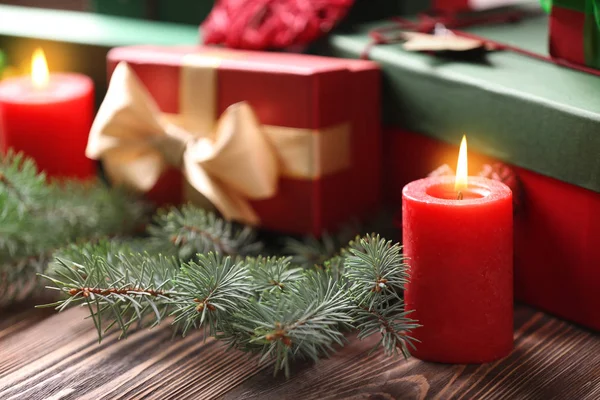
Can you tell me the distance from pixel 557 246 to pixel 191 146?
15.2 inches

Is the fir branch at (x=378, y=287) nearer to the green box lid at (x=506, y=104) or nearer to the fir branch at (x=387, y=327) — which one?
the fir branch at (x=387, y=327)

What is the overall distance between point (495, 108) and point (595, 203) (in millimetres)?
131

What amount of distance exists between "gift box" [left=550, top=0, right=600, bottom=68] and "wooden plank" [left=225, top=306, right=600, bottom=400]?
0.27 meters

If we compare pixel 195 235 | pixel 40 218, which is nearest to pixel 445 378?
pixel 195 235

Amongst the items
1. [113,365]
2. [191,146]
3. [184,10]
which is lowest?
[113,365]

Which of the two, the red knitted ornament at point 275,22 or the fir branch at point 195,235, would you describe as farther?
the red knitted ornament at point 275,22

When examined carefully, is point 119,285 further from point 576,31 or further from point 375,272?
point 576,31

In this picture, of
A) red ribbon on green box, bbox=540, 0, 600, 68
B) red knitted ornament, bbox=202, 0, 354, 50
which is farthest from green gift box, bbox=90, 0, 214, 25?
red ribbon on green box, bbox=540, 0, 600, 68

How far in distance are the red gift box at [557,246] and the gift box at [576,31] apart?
0.13 metres

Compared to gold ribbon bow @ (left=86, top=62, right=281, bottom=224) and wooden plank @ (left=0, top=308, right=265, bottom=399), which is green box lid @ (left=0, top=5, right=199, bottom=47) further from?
wooden plank @ (left=0, top=308, right=265, bottom=399)

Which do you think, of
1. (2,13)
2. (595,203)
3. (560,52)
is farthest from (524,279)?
(2,13)

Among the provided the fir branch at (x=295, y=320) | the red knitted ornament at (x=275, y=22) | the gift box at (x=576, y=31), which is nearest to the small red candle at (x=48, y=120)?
the red knitted ornament at (x=275, y=22)

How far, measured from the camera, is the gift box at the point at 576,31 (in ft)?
2.44

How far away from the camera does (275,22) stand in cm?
93
